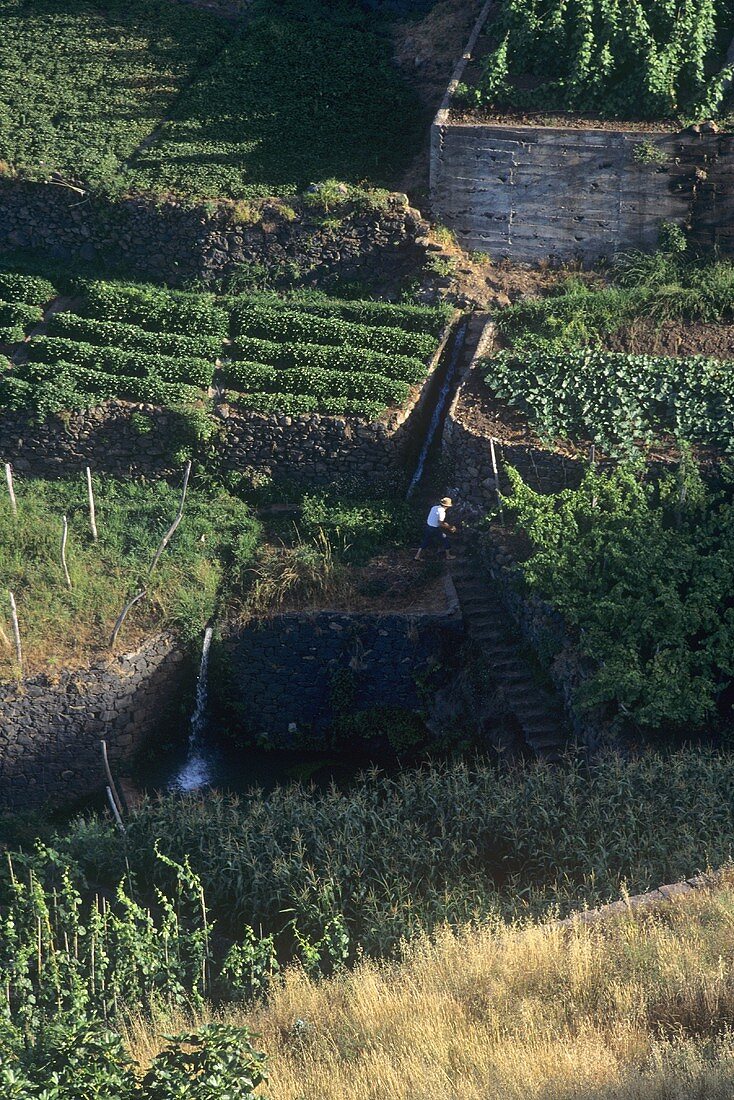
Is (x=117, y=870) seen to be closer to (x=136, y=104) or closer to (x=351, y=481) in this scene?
(x=351, y=481)

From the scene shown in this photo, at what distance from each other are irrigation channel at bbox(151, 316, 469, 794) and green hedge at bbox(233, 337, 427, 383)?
539 cm

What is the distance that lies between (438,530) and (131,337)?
6.85 m

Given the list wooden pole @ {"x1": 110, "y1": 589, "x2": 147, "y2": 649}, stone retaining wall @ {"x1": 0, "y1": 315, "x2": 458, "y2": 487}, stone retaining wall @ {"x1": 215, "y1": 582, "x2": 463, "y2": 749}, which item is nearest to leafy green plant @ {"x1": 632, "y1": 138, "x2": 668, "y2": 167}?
stone retaining wall @ {"x1": 0, "y1": 315, "x2": 458, "y2": 487}

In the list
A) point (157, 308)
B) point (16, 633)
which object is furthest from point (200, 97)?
point (16, 633)

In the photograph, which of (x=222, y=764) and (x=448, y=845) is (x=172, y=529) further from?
(x=448, y=845)

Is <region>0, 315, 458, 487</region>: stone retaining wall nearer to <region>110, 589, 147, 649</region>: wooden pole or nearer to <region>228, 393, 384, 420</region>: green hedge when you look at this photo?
<region>228, 393, 384, 420</region>: green hedge

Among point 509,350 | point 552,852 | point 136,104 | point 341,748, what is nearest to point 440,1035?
point 552,852

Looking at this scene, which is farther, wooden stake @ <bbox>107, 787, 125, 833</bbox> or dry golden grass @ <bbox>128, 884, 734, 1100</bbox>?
wooden stake @ <bbox>107, 787, 125, 833</bbox>

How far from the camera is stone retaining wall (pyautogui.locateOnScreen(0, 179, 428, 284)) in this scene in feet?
79.9

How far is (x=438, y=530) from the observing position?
21.0 metres

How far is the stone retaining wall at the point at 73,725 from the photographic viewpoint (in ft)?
64.3

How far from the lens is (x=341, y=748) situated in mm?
20375

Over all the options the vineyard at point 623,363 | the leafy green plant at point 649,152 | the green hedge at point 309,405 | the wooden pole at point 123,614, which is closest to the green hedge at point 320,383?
the green hedge at point 309,405

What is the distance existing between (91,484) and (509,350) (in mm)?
7427
